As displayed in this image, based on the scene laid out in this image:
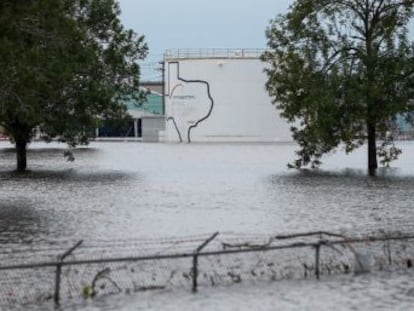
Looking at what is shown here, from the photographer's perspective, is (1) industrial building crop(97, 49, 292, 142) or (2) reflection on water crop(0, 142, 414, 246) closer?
(2) reflection on water crop(0, 142, 414, 246)

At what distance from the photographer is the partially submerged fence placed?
1109 cm

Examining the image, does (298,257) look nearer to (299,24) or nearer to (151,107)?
(299,24)

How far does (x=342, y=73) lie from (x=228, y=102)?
6578 centimetres

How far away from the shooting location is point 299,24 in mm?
38750

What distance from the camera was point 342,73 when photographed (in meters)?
36.4

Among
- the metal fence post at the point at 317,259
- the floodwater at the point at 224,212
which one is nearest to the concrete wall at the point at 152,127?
the floodwater at the point at 224,212

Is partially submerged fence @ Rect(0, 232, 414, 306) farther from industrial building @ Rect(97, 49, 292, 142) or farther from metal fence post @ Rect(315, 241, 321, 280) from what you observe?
industrial building @ Rect(97, 49, 292, 142)

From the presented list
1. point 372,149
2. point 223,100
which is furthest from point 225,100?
point 372,149

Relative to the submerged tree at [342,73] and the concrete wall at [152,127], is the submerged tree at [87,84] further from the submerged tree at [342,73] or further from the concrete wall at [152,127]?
the concrete wall at [152,127]

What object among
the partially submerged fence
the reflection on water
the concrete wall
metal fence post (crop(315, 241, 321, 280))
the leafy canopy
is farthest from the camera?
the concrete wall

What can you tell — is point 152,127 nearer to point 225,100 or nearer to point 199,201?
point 225,100

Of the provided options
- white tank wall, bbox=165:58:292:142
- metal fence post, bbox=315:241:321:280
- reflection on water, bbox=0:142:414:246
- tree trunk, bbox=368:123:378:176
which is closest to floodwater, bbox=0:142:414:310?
reflection on water, bbox=0:142:414:246

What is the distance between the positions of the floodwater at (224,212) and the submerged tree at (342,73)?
2.12 metres

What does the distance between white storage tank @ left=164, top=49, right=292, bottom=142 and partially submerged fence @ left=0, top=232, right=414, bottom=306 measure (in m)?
86.8
